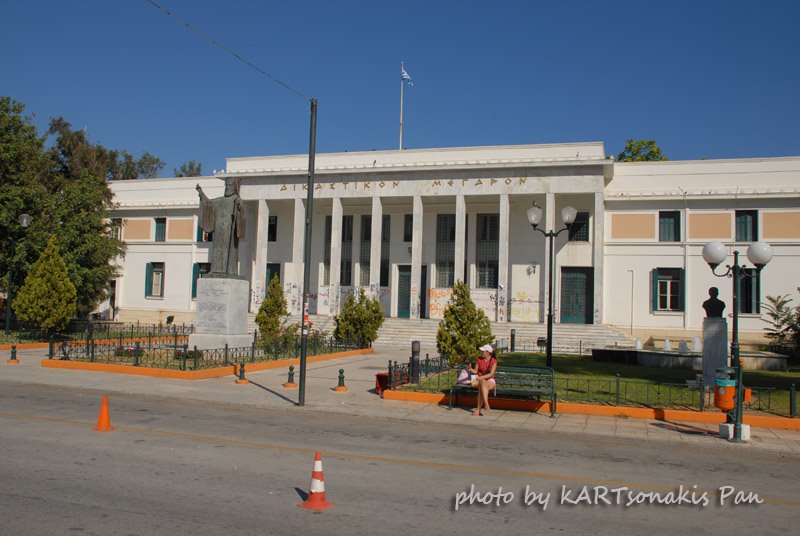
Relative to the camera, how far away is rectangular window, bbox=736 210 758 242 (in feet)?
117

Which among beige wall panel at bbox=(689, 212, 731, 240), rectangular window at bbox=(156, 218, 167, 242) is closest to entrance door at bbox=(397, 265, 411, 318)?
beige wall panel at bbox=(689, 212, 731, 240)

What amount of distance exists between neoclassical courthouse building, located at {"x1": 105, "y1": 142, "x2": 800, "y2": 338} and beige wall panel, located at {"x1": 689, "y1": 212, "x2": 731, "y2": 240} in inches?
3.0

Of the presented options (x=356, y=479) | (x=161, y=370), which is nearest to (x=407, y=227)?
(x=161, y=370)

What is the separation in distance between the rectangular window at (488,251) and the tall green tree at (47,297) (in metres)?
23.1

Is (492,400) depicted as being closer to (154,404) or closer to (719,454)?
(719,454)

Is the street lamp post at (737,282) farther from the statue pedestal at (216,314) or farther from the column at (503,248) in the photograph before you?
the column at (503,248)

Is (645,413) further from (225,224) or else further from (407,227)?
(407,227)

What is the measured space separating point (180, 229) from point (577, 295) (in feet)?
90.9

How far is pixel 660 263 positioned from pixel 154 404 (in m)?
30.1

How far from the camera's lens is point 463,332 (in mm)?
17359

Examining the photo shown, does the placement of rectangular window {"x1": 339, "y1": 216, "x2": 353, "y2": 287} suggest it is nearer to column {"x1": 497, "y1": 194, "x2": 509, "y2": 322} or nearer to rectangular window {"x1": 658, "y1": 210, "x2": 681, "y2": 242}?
column {"x1": 497, "y1": 194, "x2": 509, "y2": 322}

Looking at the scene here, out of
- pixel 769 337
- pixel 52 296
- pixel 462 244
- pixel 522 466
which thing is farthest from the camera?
pixel 462 244

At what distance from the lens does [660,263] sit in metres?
37.1

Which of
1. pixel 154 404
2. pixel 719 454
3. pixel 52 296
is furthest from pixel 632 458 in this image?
pixel 52 296
